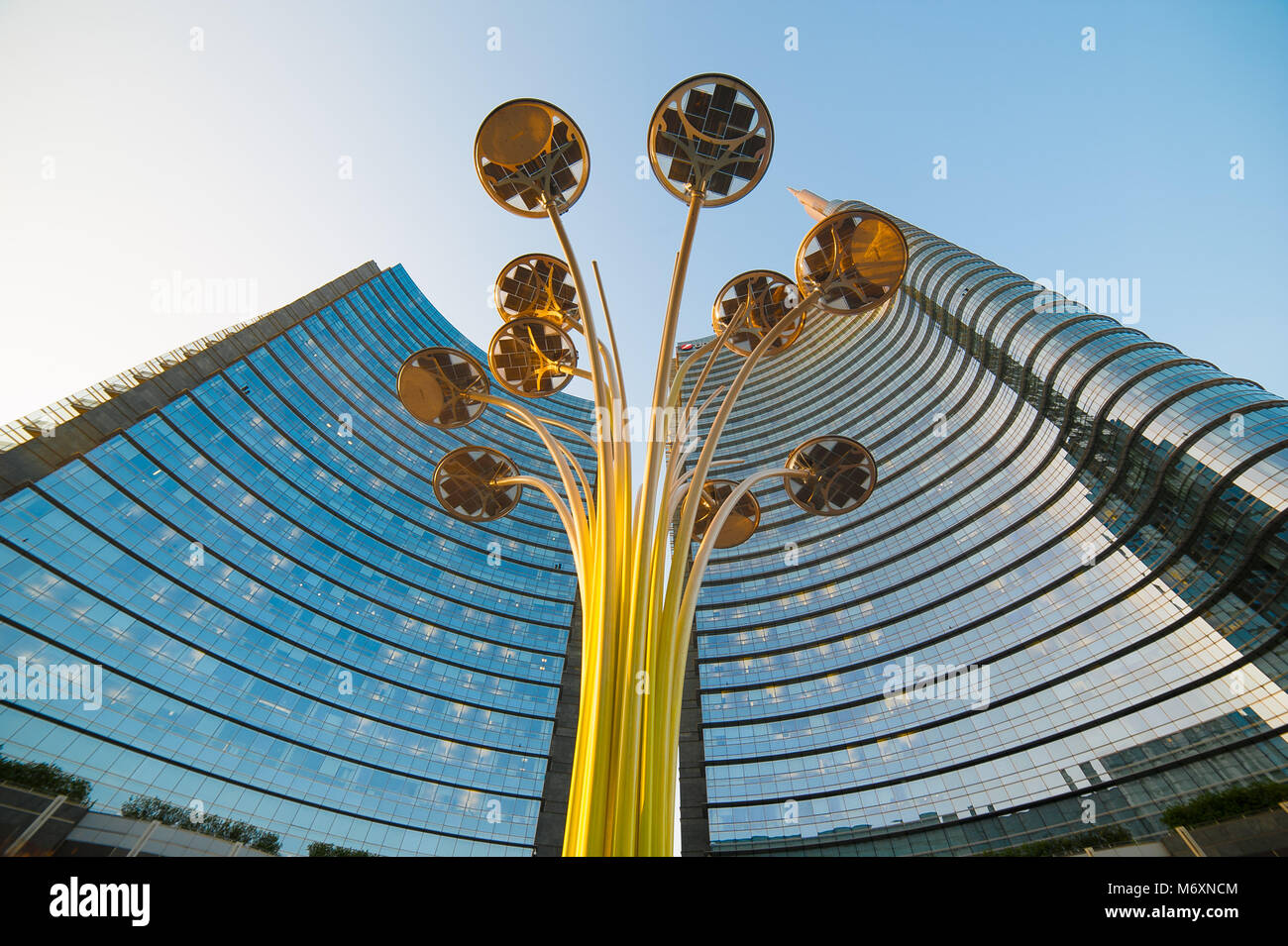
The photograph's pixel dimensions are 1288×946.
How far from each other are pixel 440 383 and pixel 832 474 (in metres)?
8.85

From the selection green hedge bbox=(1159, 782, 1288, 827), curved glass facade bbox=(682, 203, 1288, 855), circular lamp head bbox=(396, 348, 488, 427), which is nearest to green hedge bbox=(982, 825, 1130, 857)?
curved glass facade bbox=(682, 203, 1288, 855)

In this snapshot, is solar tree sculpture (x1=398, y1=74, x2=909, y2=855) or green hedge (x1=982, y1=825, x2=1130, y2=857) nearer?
solar tree sculpture (x1=398, y1=74, x2=909, y2=855)

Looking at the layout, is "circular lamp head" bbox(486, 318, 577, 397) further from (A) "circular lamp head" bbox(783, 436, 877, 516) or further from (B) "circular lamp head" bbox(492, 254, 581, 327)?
(A) "circular lamp head" bbox(783, 436, 877, 516)

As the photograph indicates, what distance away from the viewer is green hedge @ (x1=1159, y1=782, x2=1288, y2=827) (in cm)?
2225

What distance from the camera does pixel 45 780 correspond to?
2200cm

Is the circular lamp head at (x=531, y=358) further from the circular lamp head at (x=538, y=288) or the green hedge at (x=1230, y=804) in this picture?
the green hedge at (x=1230, y=804)

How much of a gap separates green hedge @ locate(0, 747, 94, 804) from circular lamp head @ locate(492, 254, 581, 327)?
2598cm

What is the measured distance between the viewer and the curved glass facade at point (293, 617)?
88.0 feet

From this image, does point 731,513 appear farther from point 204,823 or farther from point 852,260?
point 204,823

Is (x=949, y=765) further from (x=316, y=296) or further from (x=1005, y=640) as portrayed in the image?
(x=316, y=296)

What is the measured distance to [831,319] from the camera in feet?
241

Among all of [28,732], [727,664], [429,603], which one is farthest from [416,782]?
[727,664]

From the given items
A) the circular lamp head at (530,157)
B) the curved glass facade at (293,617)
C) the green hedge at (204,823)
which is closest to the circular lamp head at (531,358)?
the circular lamp head at (530,157)

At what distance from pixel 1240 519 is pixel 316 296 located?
6596 centimetres
